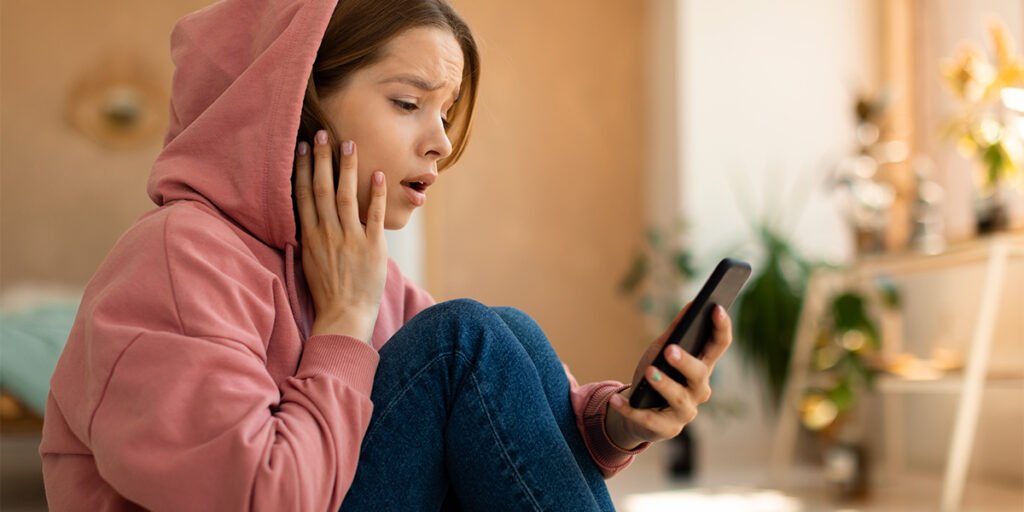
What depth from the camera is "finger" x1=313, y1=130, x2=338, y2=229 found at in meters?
1.04

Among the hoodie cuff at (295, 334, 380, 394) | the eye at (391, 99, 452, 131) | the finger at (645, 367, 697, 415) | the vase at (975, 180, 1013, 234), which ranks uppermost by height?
the eye at (391, 99, 452, 131)

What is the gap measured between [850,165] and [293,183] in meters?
3.51

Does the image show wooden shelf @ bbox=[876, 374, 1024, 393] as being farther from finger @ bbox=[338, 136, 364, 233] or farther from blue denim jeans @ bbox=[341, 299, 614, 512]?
finger @ bbox=[338, 136, 364, 233]

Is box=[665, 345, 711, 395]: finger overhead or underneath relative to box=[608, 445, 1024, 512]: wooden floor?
overhead

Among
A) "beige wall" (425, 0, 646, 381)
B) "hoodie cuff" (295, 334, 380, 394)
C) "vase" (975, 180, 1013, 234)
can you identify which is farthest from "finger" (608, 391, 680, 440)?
"beige wall" (425, 0, 646, 381)

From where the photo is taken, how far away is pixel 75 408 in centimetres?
87

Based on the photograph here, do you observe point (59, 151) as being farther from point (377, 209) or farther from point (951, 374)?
point (377, 209)

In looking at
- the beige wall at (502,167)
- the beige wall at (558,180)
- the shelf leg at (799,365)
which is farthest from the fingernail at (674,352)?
the beige wall at (558,180)

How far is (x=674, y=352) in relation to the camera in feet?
3.26

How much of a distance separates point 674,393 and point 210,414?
18.4 inches

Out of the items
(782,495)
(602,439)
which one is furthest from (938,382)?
(602,439)

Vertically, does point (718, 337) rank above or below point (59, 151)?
above

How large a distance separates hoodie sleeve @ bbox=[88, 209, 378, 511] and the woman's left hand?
0.31 meters

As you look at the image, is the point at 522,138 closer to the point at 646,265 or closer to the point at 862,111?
the point at 646,265
